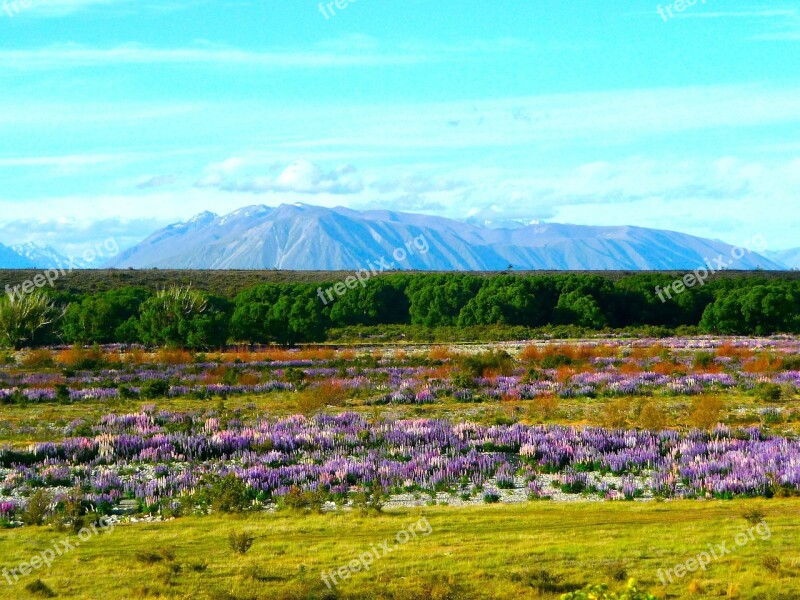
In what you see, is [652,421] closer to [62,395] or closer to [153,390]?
[153,390]

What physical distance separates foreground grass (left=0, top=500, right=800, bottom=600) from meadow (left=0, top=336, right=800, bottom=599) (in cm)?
4

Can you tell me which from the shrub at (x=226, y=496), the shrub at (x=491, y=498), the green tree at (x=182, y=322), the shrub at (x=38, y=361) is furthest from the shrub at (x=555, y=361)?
the shrub at (x=226, y=496)

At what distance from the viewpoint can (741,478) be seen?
15.9 meters

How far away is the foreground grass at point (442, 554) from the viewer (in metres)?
10.3

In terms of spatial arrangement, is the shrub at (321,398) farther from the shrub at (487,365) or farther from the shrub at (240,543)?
the shrub at (240,543)

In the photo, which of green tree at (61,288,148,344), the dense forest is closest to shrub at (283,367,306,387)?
the dense forest

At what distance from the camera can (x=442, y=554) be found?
38.1 feet

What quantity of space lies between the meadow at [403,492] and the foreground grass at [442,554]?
0.14 feet

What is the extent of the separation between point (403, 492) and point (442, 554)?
4.28 meters

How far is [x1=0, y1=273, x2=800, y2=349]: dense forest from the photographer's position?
5384 centimetres

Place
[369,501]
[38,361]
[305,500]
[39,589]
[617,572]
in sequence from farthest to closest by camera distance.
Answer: [38,361]
[369,501]
[305,500]
[617,572]
[39,589]

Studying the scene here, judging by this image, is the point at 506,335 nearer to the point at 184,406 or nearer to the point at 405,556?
the point at 184,406

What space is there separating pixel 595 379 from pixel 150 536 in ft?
79.1

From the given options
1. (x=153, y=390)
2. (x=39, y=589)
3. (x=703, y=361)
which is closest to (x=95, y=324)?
(x=153, y=390)
